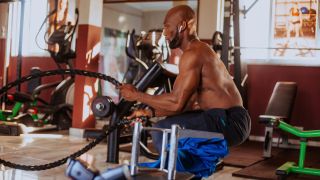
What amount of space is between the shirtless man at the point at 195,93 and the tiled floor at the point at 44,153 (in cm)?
125

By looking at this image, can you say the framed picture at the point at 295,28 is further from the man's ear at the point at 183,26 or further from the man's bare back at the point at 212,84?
the man's ear at the point at 183,26

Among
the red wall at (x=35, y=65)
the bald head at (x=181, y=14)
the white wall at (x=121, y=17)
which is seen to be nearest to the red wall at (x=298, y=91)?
the red wall at (x=35, y=65)

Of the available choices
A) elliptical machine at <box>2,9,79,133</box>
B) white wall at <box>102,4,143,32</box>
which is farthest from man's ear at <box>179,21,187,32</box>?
white wall at <box>102,4,143,32</box>

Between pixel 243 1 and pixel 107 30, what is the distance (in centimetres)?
632

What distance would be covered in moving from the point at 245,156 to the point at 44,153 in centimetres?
247

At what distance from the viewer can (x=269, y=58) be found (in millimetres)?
7438

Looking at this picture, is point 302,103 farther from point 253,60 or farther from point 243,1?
point 243,1

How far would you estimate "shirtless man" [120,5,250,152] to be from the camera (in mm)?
2654

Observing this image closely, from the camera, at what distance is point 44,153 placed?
4.65 meters

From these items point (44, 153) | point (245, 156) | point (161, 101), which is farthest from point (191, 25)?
point (245, 156)

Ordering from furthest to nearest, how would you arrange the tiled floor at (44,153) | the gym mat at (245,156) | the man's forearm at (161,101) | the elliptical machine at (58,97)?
the elliptical machine at (58,97) < the gym mat at (245,156) < the tiled floor at (44,153) < the man's forearm at (161,101)

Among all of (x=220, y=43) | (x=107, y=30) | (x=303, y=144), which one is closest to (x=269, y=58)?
(x=220, y=43)

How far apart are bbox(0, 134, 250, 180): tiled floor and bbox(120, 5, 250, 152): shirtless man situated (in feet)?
4.09

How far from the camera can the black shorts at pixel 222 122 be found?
8.94ft
